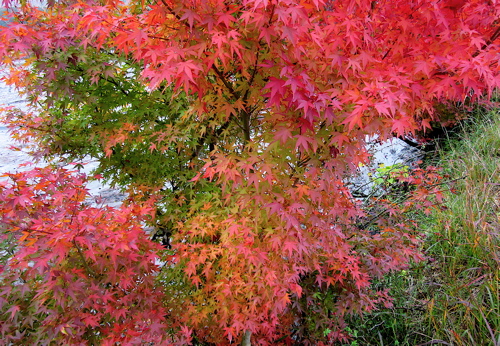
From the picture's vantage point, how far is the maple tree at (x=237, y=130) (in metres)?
1.80

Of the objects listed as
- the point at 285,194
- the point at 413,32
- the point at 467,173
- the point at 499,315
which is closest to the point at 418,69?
the point at 413,32

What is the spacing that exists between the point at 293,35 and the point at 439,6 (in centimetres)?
95

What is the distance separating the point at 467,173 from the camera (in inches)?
165

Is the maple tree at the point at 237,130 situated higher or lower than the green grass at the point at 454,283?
higher

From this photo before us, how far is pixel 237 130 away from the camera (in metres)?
3.09

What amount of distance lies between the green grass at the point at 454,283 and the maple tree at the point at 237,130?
327mm

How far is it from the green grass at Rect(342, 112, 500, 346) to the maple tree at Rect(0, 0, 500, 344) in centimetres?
33

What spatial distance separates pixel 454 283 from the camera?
118 inches

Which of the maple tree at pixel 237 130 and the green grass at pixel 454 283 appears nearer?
the maple tree at pixel 237 130

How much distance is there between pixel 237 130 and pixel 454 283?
2.40 metres

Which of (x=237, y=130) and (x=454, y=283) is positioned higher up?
(x=237, y=130)

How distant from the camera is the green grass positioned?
2.66 m

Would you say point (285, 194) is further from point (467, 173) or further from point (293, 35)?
point (467, 173)

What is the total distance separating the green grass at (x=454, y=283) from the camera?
2660mm
